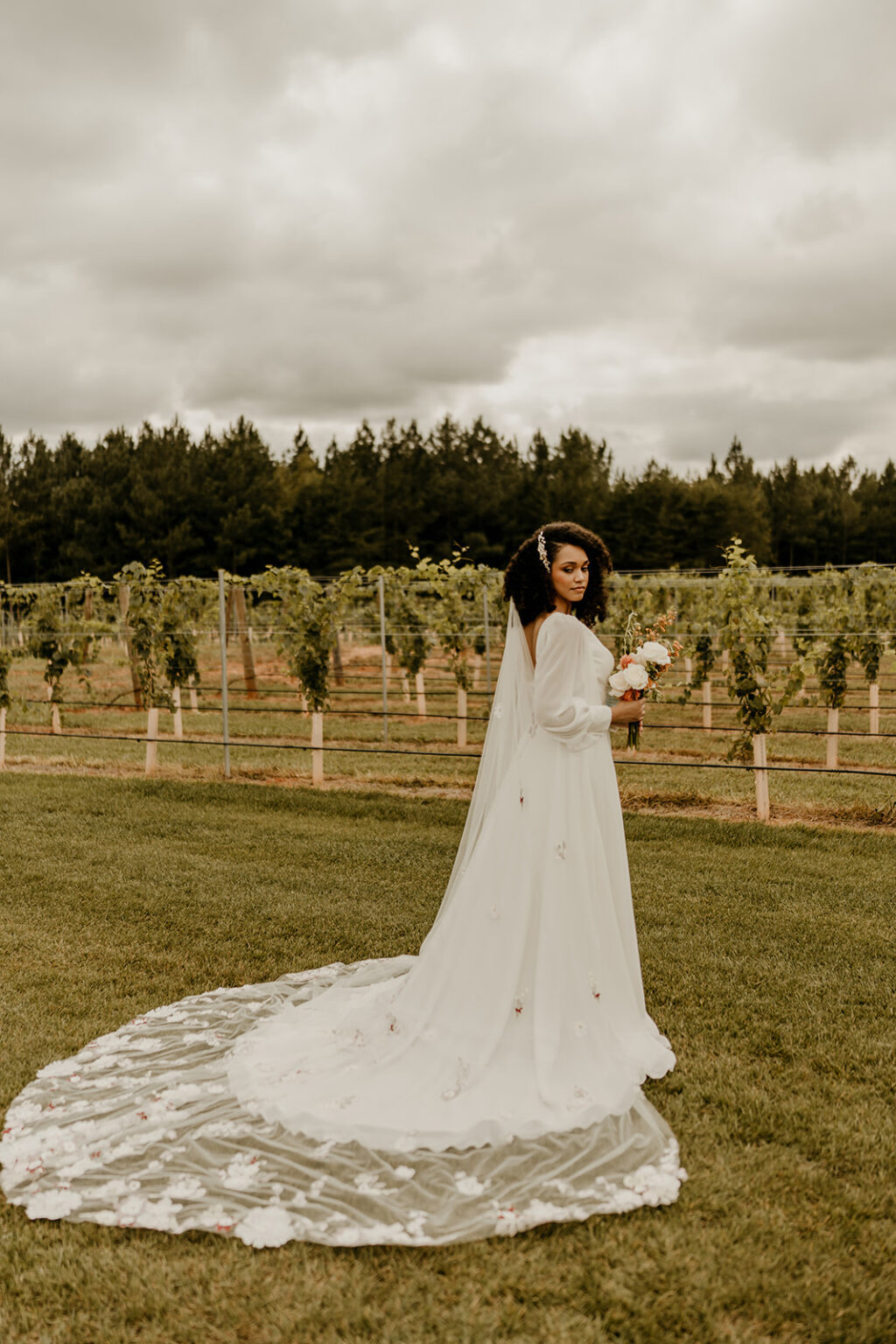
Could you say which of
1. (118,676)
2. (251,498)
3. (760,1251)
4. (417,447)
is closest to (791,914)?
(760,1251)

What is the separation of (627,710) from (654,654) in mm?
224

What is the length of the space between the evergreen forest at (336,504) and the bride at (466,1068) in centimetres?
3336

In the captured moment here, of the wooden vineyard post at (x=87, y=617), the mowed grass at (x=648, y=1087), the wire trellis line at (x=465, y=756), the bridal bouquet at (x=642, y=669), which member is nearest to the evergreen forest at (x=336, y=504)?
the wooden vineyard post at (x=87, y=617)

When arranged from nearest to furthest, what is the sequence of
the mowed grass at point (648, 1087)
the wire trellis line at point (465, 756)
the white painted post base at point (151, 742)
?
the mowed grass at point (648, 1087)
the wire trellis line at point (465, 756)
the white painted post base at point (151, 742)

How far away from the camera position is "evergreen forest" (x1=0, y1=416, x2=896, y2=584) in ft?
131

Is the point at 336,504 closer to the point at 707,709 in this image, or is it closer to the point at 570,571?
the point at 707,709

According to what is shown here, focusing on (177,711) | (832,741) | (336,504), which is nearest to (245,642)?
(177,711)

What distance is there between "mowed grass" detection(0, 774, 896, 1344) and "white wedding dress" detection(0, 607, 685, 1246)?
107 mm

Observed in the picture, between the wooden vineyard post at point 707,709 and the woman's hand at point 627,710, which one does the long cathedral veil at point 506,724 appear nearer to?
the woman's hand at point 627,710

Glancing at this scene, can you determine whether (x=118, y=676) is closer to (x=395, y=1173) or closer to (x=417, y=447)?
(x=395, y=1173)

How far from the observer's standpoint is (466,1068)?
3150mm

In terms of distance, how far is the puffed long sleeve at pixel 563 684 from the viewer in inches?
131

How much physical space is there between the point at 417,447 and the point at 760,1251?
152 feet

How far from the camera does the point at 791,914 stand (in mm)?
5473
